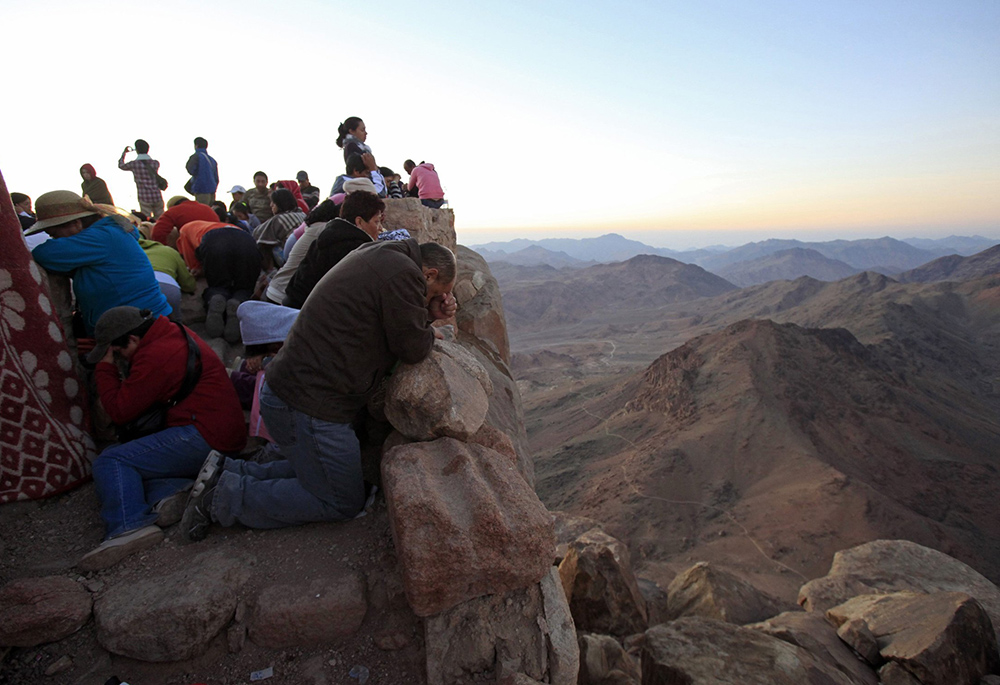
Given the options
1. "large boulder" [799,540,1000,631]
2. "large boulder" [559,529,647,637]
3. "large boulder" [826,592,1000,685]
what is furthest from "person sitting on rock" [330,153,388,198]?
"large boulder" [799,540,1000,631]

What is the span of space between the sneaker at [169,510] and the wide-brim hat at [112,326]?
2.67ft

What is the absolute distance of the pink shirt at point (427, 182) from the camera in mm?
7262

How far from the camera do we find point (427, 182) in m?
7.27

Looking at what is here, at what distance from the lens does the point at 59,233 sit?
9.66 feet

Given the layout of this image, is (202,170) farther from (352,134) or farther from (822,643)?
(822,643)

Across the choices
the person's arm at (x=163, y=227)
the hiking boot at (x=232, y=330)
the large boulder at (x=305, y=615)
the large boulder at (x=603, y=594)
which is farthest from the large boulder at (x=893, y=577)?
the person's arm at (x=163, y=227)

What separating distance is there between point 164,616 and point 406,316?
1562 millimetres

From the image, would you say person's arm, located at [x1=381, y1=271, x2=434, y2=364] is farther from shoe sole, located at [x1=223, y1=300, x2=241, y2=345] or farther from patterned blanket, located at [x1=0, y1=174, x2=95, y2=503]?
shoe sole, located at [x1=223, y1=300, x2=241, y2=345]

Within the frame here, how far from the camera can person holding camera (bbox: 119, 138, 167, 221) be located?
750cm

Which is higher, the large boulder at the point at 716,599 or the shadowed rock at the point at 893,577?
the large boulder at the point at 716,599

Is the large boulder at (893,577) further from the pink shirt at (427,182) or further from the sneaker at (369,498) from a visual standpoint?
the pink shirt at (427,182)

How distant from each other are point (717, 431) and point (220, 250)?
1830cm

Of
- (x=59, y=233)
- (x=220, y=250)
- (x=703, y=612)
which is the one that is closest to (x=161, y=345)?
(x=59, y=233)

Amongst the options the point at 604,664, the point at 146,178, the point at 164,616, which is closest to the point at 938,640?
the point at 604,664
